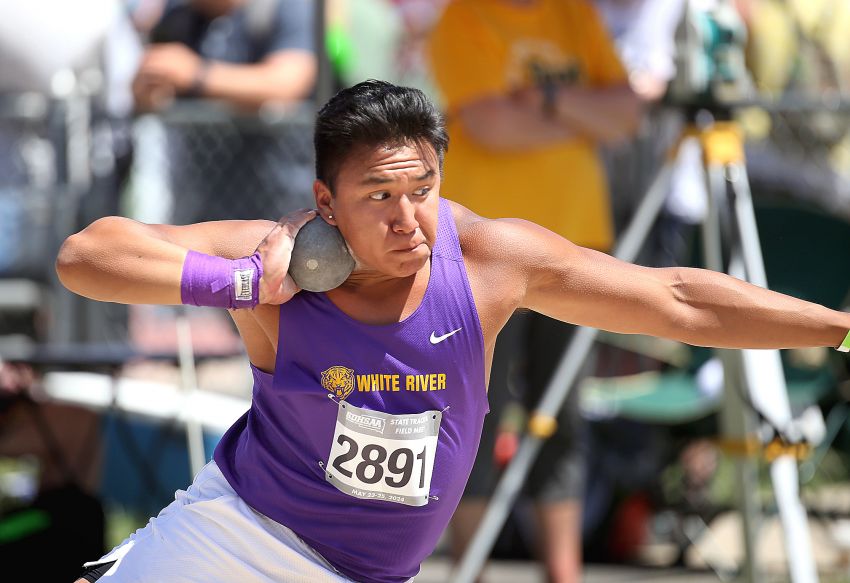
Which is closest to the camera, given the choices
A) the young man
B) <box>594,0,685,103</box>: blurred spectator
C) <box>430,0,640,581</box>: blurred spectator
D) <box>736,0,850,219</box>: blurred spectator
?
the young man

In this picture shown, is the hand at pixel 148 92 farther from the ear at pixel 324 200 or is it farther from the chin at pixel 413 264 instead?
the chin at pixel 413 264

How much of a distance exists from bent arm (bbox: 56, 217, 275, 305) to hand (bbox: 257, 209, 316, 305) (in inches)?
6.7

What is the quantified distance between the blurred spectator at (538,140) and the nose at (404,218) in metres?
1.93

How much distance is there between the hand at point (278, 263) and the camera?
8.73ft

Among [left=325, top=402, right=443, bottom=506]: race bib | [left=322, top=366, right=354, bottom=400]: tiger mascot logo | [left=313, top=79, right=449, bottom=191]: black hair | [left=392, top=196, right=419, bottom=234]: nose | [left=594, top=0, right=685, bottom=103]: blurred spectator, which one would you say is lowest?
[left=325, top=402, right=443, bottom=506]: race bib

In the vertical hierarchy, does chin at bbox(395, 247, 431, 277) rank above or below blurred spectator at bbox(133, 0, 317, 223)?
below

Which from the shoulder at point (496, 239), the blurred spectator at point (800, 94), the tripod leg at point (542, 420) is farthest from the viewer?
the blurred spectator at point (800, 94)

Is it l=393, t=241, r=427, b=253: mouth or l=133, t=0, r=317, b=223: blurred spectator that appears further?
l=133, t=0, r=317, b=223: blurred spectator

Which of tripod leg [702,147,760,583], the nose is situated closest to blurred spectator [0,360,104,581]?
tripod leg [702,147,760,583]

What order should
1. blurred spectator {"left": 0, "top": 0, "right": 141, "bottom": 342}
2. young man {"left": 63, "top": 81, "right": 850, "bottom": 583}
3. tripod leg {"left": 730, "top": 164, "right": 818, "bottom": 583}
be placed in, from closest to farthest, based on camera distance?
young man {"left": 63, "top": 81, "right": 850, "bottom": 583}, tripod leg {"left": 730, "top": 164, "right": 818, "bottom": 583}, blurred spectator {"left": 0, "top": 0, "right": 141, "bottom": 342}

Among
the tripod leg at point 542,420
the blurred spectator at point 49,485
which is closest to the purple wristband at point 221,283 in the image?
the tripod leg at point 542,420

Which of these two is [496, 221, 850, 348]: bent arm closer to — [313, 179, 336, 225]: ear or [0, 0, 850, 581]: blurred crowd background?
[313, 179, 336, 225]: ear

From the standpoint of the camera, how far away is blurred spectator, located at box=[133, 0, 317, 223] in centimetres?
570

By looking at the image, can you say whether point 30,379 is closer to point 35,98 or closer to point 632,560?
point 35,98
